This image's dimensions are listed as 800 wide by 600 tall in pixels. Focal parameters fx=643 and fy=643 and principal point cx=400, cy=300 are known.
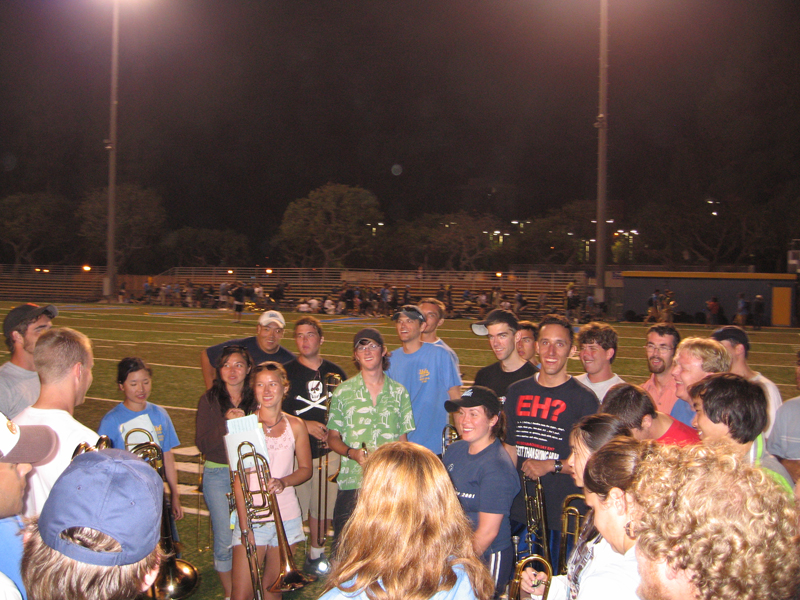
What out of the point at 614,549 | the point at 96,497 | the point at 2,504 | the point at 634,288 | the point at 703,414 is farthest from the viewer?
the point at 634,288

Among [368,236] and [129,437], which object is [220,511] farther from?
[368,236]

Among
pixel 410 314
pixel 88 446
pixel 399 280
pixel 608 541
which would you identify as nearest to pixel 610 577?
pixel 608 541

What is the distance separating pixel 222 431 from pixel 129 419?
2.22 ft

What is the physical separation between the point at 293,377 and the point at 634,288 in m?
27.1

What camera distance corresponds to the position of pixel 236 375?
445 centimetres

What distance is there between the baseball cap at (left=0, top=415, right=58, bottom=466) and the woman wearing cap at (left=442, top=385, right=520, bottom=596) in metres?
1.98

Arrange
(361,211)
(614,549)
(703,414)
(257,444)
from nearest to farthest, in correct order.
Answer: (614,549), (703,414), (257,444), (361,211)

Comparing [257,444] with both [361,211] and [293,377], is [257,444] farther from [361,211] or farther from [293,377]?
[361,211]

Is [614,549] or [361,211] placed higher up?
[361,211]

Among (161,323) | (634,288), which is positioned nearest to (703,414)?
(161,323)

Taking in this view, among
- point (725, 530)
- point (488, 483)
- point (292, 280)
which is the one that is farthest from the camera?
point (292, 280)

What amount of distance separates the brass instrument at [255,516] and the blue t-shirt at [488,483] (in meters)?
1.09

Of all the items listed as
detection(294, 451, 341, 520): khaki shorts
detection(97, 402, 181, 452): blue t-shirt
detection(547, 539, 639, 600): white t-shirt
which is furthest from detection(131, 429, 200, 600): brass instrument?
detection(547, 539, 639, 600): white t-shirt

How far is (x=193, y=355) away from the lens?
1720 cm
